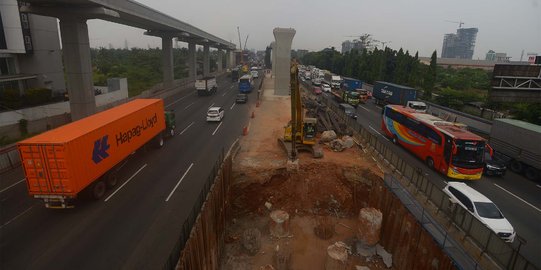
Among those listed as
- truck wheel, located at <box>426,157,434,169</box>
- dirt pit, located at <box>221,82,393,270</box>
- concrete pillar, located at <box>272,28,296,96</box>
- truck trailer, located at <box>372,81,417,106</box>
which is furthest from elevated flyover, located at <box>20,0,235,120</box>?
truck trailer, located at <box>372,81,417,106</box>

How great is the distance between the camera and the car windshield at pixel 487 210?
587 inches

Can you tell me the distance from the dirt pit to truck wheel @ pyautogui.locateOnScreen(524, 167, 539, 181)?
41.3 ft

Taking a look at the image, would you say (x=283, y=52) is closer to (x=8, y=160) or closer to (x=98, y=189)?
(x=8, y=160)

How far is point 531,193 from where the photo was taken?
20578 mm

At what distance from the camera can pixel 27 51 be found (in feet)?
123

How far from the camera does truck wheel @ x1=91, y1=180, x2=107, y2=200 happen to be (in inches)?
667

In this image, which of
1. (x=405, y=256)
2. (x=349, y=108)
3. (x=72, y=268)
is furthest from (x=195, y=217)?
(x=349, y=108)

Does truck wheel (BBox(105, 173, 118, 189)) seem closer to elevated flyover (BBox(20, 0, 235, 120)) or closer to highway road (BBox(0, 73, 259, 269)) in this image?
highway road (BBox(0, 73, 259, 269))

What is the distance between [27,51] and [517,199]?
53943mm

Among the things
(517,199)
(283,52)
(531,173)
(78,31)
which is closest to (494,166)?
(531,173)

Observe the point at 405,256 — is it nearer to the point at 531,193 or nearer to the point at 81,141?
the point at 531,193

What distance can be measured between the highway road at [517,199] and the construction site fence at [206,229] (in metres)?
15.1

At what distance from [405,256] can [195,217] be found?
35.4ft

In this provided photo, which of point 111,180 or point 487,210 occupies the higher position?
point 487,210
